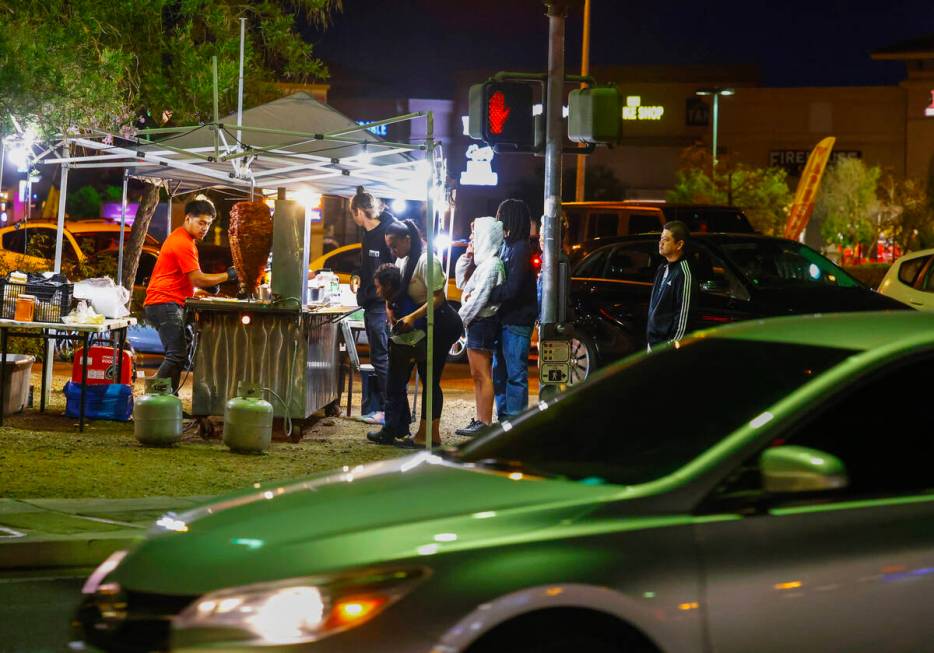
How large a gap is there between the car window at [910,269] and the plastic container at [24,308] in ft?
37.3

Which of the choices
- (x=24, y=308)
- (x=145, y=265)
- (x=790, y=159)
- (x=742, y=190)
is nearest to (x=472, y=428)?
(x=24, y=308)

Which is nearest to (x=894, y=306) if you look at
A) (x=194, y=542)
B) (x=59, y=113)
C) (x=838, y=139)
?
(x=59, y=113)

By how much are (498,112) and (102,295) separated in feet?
16.1

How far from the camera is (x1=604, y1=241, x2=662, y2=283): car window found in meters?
15.6

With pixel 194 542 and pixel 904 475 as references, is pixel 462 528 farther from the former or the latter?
pixel 904 475

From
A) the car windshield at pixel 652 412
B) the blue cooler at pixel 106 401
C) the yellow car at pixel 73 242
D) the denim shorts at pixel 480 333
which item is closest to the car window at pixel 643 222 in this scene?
the yellow car at pixel 73 242

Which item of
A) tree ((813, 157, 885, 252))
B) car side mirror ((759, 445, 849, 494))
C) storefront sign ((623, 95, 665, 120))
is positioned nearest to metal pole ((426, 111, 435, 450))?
car side mirror ((759, 445, 849, 494))

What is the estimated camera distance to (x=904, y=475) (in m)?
4.26

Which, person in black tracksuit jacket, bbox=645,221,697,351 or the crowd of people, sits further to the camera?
the crowd of people

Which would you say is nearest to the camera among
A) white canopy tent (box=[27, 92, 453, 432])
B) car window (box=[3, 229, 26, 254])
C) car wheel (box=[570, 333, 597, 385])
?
white canopy tent (box=[27, 92, 453, 432])

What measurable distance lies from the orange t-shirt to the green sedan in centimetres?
836

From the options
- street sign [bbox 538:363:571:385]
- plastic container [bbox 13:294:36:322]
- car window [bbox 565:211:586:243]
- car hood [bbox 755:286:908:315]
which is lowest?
street sign [bbox 538:363:571:385]

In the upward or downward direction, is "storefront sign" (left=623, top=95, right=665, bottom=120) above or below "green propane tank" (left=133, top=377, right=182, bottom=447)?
above

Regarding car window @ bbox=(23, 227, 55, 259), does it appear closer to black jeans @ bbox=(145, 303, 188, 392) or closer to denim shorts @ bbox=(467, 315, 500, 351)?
black jeans @ bbox=(145, 303, 188, 392)
